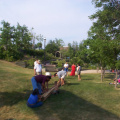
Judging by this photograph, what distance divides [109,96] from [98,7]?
22.9 ft

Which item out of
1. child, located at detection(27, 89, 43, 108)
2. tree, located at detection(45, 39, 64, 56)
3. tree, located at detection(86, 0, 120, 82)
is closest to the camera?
child, located at detection(27, 89, 43, 108)

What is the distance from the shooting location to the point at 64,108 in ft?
18.7

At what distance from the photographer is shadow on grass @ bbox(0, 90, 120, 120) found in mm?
4938

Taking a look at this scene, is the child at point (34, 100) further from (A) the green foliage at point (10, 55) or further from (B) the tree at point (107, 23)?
(A) the green foliage at point (10, 55)

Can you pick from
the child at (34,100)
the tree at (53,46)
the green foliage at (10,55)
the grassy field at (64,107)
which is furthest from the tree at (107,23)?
the tree at (53,46)

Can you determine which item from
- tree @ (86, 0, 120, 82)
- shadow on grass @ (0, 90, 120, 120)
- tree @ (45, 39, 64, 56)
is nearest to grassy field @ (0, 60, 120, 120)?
shadow on grass @ (0, 90, 120, 120)

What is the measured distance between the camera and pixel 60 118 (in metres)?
4.80

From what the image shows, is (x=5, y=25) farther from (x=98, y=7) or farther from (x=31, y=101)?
(x=31, y=101)

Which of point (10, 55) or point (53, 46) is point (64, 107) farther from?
point (53, 46)

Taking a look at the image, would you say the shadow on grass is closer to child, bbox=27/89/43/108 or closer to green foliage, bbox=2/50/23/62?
child, bbox=27/89/43/108

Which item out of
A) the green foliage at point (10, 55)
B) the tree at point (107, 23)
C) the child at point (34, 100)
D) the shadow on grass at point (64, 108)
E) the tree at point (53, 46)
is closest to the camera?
the shadow on grass at point (64, 108)

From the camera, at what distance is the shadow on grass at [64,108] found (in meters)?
4.94

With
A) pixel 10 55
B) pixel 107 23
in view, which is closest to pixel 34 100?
pixel 107 23

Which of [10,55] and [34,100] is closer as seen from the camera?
[34,100]
